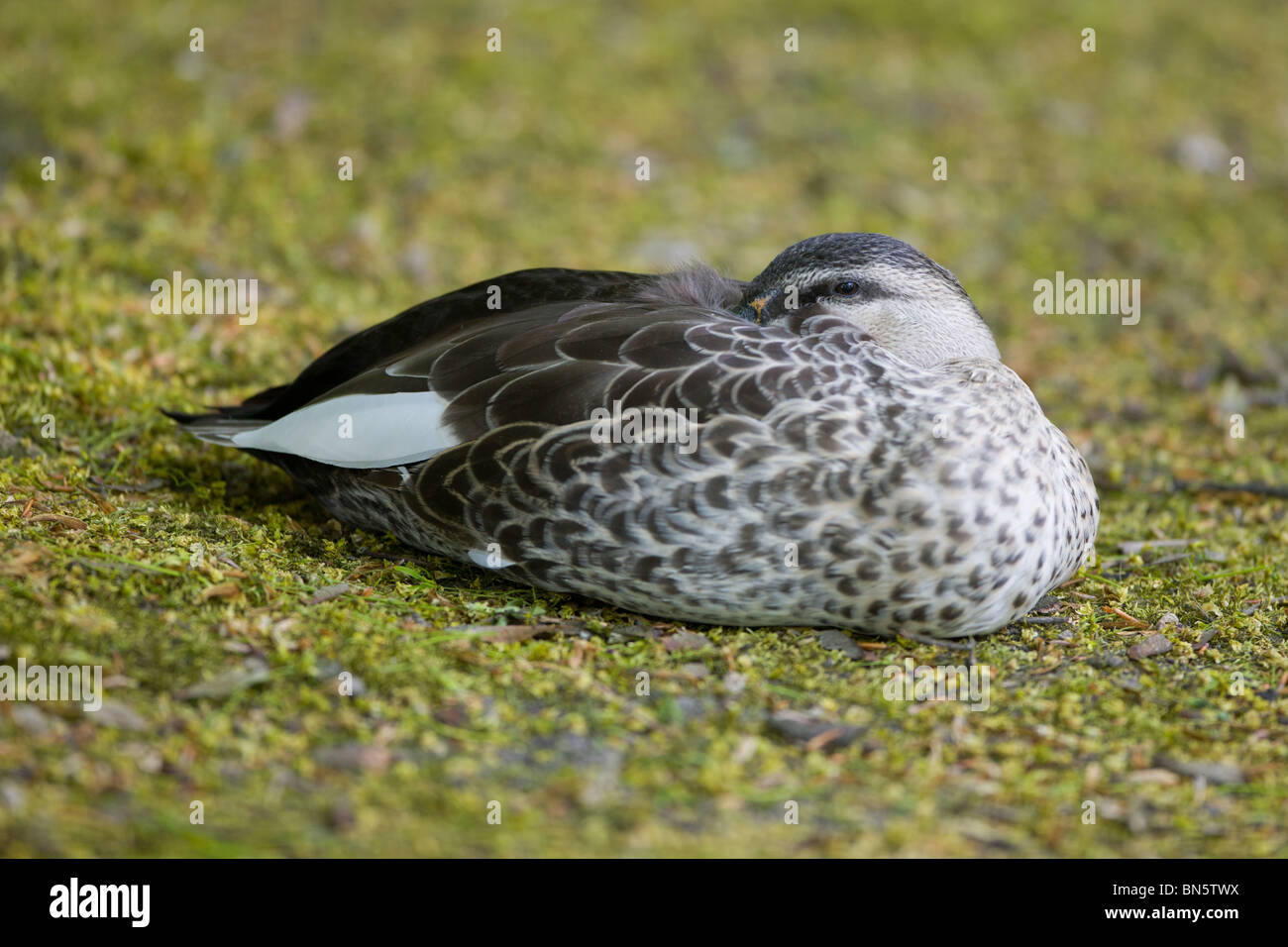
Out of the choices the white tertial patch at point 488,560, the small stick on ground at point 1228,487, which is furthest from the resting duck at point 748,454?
the small stick on ground at point 1228,487

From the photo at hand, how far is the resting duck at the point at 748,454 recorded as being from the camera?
3771 mm

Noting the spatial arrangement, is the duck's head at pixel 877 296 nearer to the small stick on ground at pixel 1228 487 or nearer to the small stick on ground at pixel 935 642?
the small stick on ground at pixel 935 642

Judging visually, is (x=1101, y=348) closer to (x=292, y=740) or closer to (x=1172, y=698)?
(x=1172, y=698)

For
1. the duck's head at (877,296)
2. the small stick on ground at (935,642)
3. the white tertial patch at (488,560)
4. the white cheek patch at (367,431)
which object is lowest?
the small stick on ground at (935,642)

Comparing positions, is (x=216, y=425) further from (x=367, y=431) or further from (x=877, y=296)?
(x=877, y=296)

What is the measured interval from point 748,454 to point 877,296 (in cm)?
87

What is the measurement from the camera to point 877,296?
4.24m

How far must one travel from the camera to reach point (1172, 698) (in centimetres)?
388

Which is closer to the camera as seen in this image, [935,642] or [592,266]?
[935,642]

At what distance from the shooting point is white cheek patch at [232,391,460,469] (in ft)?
13.4

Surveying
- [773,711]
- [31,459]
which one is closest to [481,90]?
[31,459]

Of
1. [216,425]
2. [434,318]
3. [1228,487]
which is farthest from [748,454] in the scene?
[1228,487]

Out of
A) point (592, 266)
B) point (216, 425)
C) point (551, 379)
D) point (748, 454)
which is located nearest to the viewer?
point (748, 454)

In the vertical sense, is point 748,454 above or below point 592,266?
below
